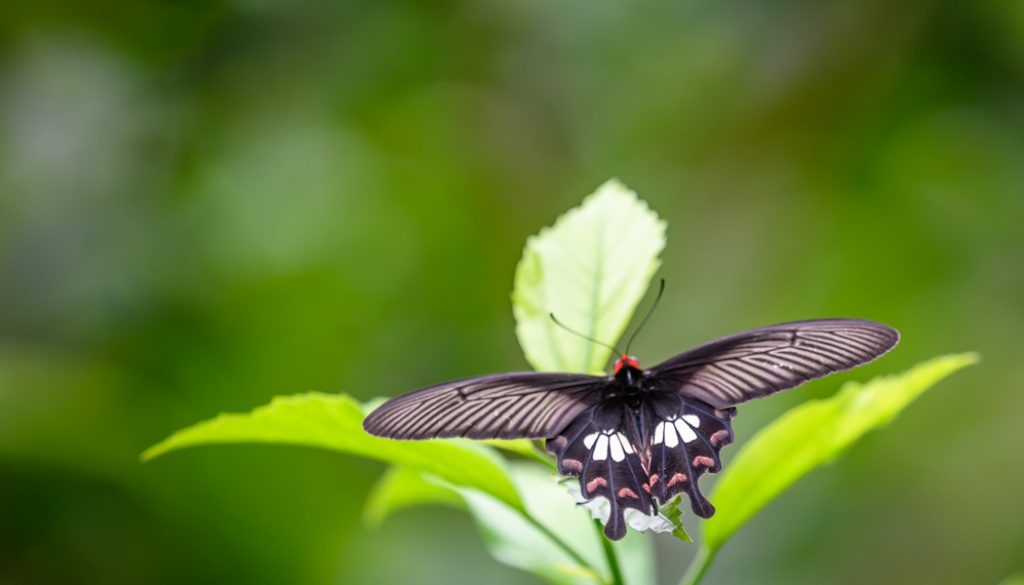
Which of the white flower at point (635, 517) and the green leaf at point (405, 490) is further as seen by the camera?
the green leaf at point (405, 490)

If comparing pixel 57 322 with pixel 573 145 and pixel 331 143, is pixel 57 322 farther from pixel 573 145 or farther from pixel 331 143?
pixel 573 145

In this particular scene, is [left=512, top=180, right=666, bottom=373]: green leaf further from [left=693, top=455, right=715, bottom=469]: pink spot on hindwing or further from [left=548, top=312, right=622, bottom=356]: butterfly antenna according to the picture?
[left=693, top=455, right=715, bottom=469]: pink spot on hindwing

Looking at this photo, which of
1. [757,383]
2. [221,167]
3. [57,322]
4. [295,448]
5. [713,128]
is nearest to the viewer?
[757,383]

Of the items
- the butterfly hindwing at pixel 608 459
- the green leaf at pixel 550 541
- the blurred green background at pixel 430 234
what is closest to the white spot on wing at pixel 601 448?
the butterfly hindwing at pixel 608 459

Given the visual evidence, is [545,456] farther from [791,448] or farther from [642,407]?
[791,448]

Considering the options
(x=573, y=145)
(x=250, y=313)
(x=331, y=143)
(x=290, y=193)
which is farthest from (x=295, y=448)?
(x=573, y=145)

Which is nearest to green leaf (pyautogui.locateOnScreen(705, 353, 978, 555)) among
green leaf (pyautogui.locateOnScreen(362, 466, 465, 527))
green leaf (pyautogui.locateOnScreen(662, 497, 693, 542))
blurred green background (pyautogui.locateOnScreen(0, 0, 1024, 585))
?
green leaf (pyautogui.locateOnScreen(662, 497, 693, 542))

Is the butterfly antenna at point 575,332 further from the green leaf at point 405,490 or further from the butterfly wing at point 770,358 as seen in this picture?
the green leaf at point 405,490
